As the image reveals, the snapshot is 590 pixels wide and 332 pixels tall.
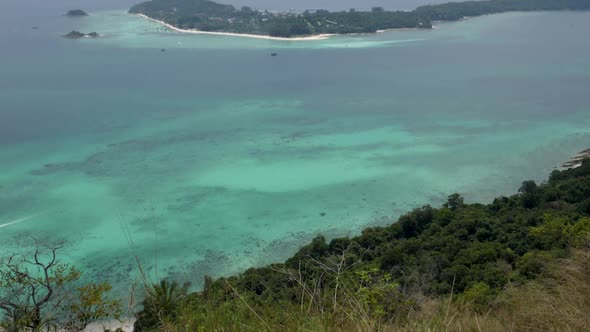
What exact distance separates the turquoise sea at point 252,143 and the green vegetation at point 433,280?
2.04m

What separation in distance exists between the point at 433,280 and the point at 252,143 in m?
13.0

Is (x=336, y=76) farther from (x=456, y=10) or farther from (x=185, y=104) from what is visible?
(x=456, y=10)

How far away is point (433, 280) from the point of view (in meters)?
7.12

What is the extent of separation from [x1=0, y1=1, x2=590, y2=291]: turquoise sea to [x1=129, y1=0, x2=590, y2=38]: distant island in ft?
45.5

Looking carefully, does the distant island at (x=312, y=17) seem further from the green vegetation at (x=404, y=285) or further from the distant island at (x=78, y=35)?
the green vegetation at (x=404, y=285)

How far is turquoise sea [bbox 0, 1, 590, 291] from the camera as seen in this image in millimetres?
12508

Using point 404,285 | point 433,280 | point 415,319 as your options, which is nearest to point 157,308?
point 415,319

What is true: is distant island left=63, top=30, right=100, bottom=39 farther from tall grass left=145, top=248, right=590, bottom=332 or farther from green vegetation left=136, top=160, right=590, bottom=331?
tall grass left=145, top=248, right=590, bottom=332

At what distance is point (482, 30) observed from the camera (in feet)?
175

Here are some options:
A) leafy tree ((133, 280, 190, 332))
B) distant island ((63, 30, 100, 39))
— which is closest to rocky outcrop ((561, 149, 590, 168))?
leafy tree ((133, 280, 190, 332))

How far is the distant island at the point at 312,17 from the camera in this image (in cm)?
5375

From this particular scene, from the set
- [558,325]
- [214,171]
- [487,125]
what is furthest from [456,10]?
[558,325]

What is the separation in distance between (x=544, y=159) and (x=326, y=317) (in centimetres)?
1766

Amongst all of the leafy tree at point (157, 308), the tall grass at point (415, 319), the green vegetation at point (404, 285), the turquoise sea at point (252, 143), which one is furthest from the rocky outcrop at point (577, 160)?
the tall grass at point (415, 319)
